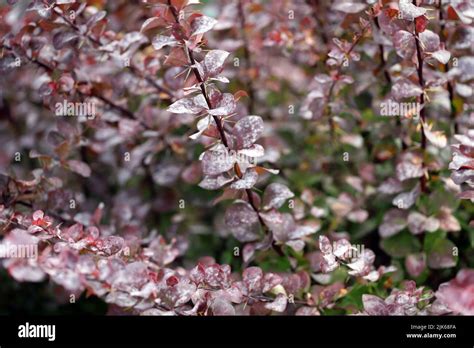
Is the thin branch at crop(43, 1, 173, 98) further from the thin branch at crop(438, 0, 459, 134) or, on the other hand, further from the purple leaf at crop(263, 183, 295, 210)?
the thin branch at crop(438, 0, 459, 134)

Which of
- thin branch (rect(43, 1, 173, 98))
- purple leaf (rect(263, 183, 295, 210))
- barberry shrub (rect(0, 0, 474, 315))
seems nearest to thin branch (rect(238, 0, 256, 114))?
barberry shrub (rect(0, 0, 474, 315))

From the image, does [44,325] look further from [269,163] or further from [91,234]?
[269,163]

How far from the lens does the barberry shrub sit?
4.21 ft

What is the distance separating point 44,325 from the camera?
50.3 inches

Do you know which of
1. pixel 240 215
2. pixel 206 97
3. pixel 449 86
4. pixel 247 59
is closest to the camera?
pixel 206 97

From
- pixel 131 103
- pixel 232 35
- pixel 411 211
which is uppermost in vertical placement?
pixel 232 35

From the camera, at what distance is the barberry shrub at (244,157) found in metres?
1.28

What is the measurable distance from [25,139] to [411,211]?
1.27 metres

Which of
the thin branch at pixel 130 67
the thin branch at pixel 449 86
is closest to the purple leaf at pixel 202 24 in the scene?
the thin branch at pixel 130 67

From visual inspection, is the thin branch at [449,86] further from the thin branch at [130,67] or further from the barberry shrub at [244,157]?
the thin branch at [130,67]

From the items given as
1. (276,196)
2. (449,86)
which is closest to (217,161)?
(276,196)

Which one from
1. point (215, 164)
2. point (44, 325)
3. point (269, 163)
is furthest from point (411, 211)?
point (44, 325)

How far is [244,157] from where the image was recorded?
1374 mm

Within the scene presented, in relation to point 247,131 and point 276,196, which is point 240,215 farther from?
point 247,131
